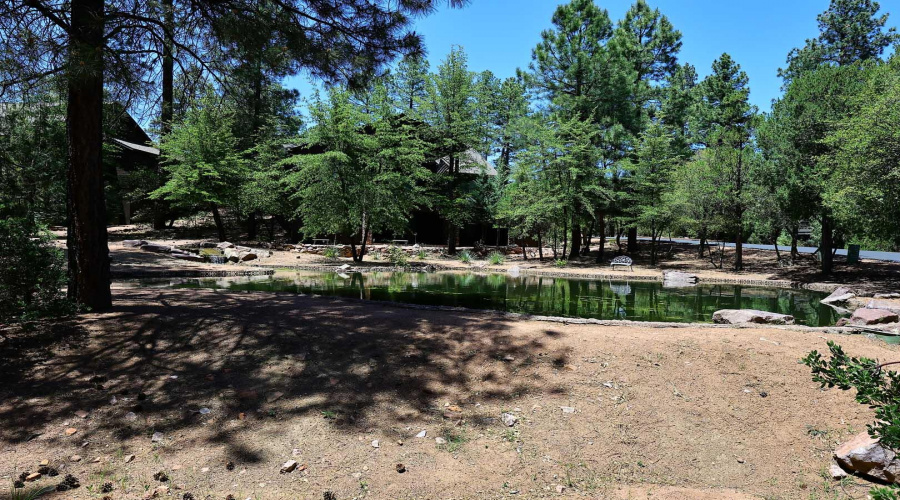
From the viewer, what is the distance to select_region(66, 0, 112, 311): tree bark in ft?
18.6

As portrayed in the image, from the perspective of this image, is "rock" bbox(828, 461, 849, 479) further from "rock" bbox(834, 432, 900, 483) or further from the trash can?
the trash can

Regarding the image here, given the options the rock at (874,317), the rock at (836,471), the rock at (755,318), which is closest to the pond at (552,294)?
the rock at (874,317)

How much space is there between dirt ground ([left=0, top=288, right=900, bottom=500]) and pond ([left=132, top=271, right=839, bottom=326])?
428cm

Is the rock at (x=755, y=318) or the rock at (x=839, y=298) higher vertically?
the rock at (x=755, y=318)

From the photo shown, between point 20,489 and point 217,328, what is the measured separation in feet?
9.40

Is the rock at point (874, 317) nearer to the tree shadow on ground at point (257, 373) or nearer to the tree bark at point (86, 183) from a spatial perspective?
the tree shadow on ground at point (257, 373)

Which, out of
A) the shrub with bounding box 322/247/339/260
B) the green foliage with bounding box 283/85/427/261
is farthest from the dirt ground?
the shrub with bounding box 322/247/339/260

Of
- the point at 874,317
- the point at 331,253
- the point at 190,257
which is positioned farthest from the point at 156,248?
the point at 874,317

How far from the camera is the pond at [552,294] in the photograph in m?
10.2

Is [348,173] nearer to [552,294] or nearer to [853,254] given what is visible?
[552,294]

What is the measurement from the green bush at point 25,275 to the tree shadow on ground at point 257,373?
42 cm

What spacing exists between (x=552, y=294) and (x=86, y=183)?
10701mm

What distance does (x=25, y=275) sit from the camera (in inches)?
189

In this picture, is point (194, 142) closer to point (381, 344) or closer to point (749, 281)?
point (381, 344)
